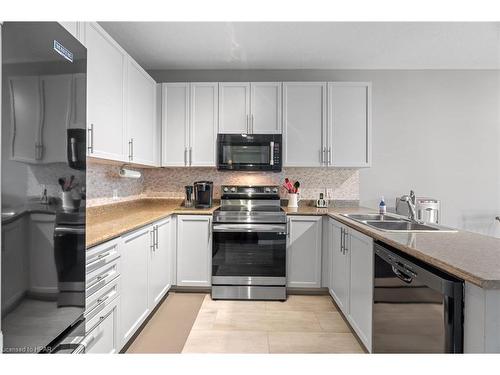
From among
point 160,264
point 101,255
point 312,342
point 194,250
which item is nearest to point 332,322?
point 312,342

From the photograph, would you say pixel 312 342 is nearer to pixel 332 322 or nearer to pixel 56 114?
pixel 332 322

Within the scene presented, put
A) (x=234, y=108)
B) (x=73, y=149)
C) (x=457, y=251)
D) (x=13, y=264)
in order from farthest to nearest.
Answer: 1. (x=234, y=108)
2. (x=457, y=251)
3. (x=73, y=149)
4. (x=13, y=264)

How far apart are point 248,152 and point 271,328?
5.80ft

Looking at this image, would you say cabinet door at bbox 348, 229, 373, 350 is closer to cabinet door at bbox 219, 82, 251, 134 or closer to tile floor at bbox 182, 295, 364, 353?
tile floor at bbox 182, 295, 364, 353

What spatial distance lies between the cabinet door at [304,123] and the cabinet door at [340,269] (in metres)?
0.83

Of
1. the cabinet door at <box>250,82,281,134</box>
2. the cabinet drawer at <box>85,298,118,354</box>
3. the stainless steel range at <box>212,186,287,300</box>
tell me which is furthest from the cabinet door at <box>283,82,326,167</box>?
the cabinet drawer at <box>85,298,118,354</box>

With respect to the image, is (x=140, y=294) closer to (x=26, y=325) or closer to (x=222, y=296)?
(x=222, y=296)

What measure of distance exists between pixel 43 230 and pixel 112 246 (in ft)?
2.50

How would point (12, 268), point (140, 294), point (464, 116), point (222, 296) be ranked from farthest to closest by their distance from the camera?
1. point (464, 116)
2. point (222, 296)
3. point (140, 294)
4. point (12, 268)

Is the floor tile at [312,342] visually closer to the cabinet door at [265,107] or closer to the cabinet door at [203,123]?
the cabinet door at [203,123]

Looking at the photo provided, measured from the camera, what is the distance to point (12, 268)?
83 centimetres

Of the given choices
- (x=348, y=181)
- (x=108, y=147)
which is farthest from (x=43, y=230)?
(x=348, y=181)

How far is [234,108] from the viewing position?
327cm

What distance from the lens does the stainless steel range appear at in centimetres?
286
